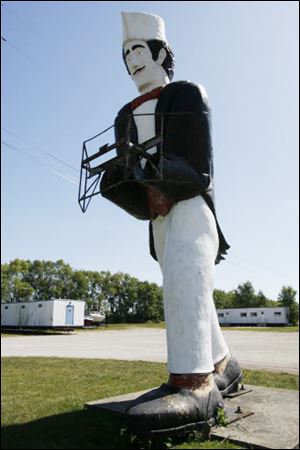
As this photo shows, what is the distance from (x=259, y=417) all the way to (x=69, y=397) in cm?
253

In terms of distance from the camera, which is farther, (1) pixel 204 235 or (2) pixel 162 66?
(2) pixel 162 66

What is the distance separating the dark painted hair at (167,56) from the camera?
15.4ft

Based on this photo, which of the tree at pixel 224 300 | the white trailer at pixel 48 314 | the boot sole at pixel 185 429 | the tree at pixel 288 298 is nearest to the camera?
the boot sole at pixel 185 429

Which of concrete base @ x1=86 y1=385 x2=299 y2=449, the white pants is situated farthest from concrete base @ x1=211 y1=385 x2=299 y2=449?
the white pants

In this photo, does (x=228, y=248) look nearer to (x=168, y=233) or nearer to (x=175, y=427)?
(x=168, y=233)

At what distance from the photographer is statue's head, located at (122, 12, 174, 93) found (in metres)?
4.67

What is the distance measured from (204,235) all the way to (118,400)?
82.5 inches

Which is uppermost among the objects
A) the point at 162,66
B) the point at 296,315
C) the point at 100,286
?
the point at 162,66

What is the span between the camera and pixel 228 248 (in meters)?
4.67

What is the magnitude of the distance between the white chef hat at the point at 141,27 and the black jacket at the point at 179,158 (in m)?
0.80

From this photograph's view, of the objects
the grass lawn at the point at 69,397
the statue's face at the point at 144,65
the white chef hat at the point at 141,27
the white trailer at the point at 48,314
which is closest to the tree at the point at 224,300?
the white trailer at the point at 48,314

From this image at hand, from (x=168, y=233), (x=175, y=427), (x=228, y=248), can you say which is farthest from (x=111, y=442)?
(x=228, y=248)

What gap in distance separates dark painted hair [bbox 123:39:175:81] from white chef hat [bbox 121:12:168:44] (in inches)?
2.0

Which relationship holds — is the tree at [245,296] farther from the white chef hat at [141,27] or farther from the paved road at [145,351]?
the white chef hat at [141,27]
